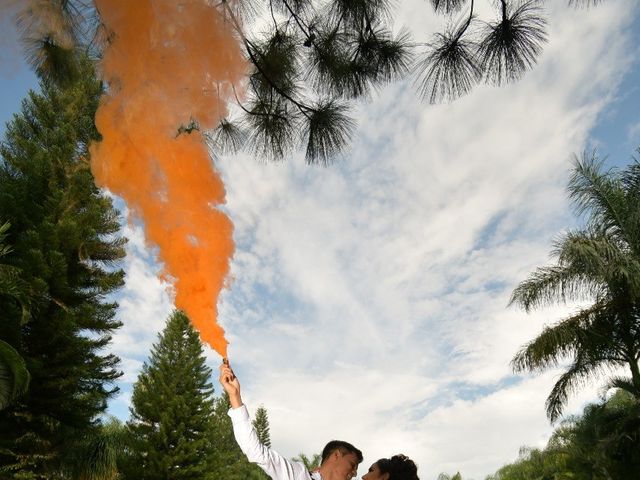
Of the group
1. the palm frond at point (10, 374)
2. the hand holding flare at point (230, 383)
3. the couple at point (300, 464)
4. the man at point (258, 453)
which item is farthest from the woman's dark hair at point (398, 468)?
the palm frond at point (10, 374)

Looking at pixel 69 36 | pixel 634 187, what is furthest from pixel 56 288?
pixel 634 187

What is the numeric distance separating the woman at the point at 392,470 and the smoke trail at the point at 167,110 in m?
1.90

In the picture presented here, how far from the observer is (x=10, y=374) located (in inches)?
357

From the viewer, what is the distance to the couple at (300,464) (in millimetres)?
2762

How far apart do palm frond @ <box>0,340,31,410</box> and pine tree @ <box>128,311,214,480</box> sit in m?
12.6

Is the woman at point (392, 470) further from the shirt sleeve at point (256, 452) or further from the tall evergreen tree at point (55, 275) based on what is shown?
the tall evergreen tree at point (55, 275)

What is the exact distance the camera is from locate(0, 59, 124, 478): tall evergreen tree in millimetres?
11289

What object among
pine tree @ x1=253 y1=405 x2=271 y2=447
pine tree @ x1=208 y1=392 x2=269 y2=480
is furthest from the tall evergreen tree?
pine tree @ x1=253 y1=405 x2=271 y2=447

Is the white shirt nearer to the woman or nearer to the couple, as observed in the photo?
the couple

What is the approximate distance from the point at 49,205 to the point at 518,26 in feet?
40.2

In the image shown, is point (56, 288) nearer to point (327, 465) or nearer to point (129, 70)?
point (129, 70)

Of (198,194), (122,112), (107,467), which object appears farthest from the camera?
(107,467)

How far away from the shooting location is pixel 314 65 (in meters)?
5.77

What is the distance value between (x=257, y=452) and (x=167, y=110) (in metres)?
2.81
